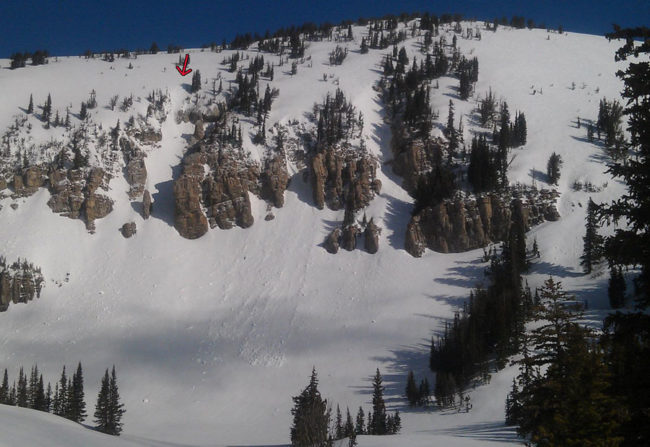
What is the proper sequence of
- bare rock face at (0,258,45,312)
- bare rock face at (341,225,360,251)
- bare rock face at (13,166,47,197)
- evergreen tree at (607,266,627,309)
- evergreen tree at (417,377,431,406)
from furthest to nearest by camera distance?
bare rock face at (13,166,47,197) → bare rock face at (341,225,360,251) → bare rock face at (0,258,45,312) → evergreen tree at (607,266,627,309) → evergreen tree at (417,377,431,406)

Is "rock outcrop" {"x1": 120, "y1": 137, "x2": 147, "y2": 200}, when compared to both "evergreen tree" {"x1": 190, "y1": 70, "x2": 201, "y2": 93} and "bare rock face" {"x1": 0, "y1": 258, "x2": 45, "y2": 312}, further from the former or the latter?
"evergreen tree" {"x1": 190, "y1": 70, "x2": 201, "y2": 93}

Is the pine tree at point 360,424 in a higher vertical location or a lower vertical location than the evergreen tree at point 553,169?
lower

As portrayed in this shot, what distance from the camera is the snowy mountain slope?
59.2 metres

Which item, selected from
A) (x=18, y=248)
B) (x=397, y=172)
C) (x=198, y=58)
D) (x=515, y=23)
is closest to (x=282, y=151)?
(x=397, y=172)

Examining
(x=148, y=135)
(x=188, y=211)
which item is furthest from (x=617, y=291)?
(x=148, y=135)

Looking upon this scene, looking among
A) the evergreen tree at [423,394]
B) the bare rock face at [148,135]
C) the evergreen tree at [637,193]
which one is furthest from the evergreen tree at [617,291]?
the bare rock face at [148,135]

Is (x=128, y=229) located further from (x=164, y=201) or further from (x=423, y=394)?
(x=423, y=394)

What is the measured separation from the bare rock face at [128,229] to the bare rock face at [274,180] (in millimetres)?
23590

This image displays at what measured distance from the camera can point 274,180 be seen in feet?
309

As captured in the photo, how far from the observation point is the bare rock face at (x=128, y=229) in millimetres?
85938

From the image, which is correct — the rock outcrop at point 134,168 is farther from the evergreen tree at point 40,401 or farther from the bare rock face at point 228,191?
the evergreen tree at point 40,401

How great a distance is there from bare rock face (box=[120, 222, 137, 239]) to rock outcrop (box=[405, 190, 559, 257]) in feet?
155

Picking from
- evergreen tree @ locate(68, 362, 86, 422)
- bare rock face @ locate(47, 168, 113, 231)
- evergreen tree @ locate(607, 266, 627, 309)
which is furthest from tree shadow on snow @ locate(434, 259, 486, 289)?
bare rock face @ locate(47, 168, 113, 231)

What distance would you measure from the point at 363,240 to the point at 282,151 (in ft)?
88.3
